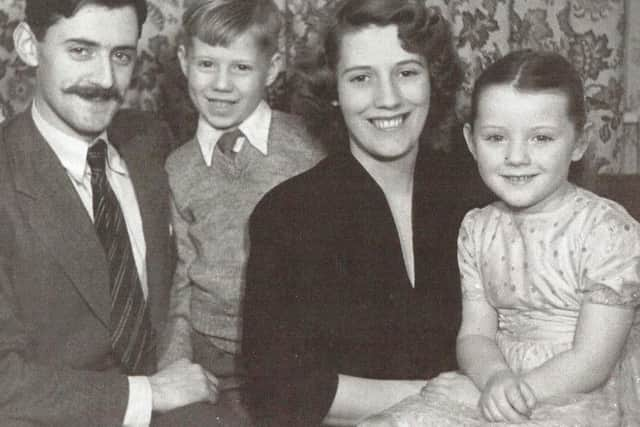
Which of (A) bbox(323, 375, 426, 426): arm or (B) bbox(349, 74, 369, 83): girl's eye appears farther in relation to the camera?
(B) bbox(349, 74, 369, 83): girl's eye

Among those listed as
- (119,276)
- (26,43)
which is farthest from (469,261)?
(26,43)

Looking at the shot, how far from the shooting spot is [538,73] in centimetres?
178

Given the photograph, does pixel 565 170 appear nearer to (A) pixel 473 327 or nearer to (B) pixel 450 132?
(A) pixel 473 327

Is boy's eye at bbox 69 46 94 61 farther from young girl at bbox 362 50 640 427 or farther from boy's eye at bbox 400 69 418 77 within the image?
young girl at bbox 362 50 640 427

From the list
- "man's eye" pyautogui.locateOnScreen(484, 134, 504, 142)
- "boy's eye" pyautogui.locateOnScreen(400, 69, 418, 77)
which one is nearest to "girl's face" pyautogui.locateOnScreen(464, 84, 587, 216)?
"man's eye" pyautogui.locateOnScreen(484, 134, 504, 142)

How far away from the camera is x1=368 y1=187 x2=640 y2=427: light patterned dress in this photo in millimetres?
1684

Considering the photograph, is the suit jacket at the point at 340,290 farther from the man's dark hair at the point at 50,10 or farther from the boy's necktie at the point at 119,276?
the man's dark hair at the point at 50,10

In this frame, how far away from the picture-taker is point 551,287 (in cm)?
179

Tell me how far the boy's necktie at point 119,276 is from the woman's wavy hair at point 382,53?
20.5 inches

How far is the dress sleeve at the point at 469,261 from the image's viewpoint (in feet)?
6.26

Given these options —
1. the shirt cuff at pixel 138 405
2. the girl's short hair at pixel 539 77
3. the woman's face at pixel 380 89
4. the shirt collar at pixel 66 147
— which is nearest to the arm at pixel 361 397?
the shirt cuff at pixel 138 405

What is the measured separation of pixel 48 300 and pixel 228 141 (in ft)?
2.19

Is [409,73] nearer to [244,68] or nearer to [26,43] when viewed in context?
[244,68]

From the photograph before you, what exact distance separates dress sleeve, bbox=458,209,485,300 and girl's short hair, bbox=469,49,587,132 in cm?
26
